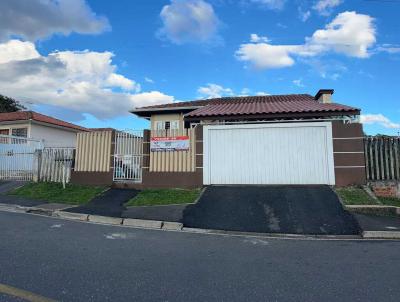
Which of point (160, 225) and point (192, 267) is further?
point (160, 225)

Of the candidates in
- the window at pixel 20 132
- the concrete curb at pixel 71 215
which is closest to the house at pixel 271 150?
the concrete curb at pixel 71 215

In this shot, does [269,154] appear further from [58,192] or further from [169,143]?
[58,192]

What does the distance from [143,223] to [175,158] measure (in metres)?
4.93

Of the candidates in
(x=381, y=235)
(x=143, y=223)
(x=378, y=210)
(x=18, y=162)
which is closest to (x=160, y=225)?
(x=143, y=223)

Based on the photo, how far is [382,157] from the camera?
486 inches

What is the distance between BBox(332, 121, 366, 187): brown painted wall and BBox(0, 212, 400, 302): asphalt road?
5312 mm

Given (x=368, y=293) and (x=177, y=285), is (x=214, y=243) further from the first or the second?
(x=368, y=293)

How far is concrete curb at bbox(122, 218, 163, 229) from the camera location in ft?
30.0

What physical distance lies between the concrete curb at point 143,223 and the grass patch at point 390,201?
272 inches

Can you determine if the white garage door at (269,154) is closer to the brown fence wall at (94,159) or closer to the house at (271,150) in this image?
the house at (271,150)

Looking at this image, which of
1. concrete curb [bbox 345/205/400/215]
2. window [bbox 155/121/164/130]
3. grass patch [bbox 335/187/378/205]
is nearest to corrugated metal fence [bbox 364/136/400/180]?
grass patch [bbox 335/187/378/205]

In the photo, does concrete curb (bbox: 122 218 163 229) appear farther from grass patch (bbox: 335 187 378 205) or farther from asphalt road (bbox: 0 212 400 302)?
grass patch (bbox: 335 187 378 205)

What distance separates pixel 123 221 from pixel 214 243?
3297 millimetres

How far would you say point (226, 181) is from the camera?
524 inches
